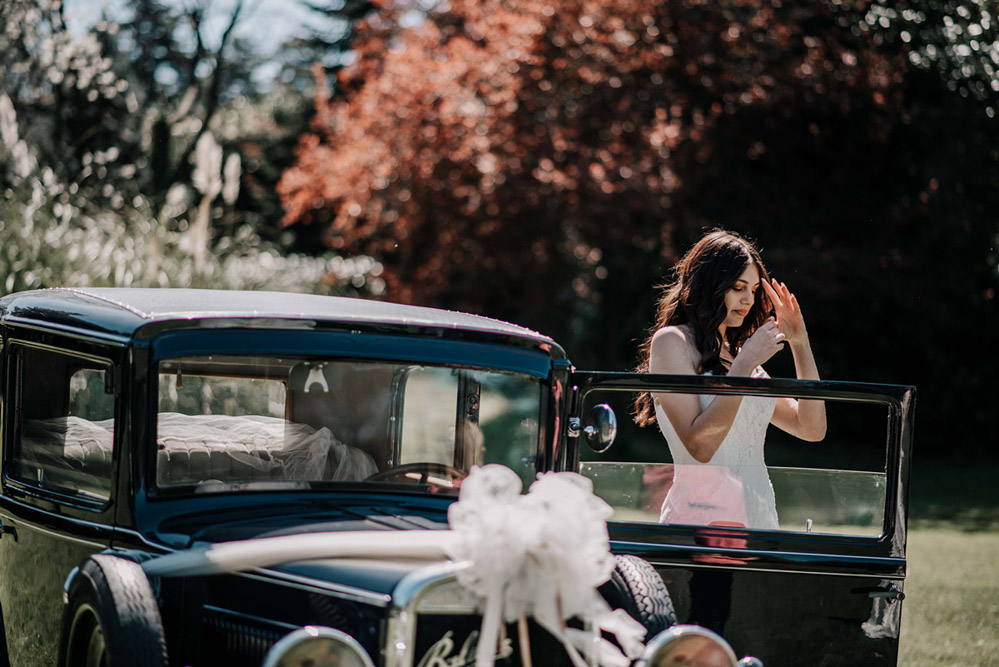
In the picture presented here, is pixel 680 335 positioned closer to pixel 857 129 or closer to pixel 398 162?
pixel 398 162

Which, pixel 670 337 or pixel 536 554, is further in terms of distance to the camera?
pixel 670 337

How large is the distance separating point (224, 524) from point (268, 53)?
24.5 meters

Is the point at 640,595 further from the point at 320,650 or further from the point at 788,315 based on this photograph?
the point at 788,315

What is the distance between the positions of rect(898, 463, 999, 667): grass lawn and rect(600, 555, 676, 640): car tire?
322 cm

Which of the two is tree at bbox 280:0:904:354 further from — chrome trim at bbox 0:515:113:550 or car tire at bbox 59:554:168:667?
car tire at bbox 59:554:168:667

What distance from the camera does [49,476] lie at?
369 centimetres

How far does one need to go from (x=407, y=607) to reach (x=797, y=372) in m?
1.86

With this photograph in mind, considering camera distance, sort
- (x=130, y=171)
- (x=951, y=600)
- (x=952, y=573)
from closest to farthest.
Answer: (x=951, y=600), (x=952, y=573), (x=130, y=171)

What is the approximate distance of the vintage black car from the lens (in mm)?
2918

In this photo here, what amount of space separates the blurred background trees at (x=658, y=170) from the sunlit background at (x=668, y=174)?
0.03m

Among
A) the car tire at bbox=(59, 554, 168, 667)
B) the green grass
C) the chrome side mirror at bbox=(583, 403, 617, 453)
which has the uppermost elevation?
the chrome side mirror at bbox=(583, 403, 617, 453)

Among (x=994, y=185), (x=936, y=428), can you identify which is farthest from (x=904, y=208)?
(x=936, y=428)

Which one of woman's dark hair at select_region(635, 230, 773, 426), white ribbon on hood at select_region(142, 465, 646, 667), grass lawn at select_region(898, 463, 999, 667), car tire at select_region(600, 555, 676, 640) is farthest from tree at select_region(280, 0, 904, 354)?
white ribbon on hood at select_region(142, 465, 646, 667)

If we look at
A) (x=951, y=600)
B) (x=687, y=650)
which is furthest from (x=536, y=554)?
(x=951, y=600)
